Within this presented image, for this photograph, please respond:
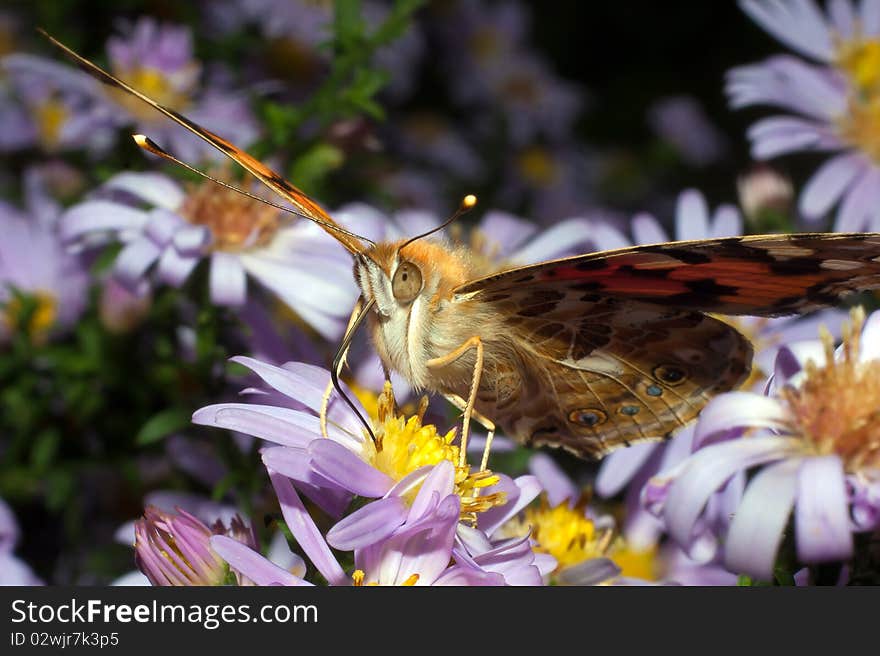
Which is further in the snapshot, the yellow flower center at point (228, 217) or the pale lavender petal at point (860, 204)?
the pale lavender petal at point (860, 204)

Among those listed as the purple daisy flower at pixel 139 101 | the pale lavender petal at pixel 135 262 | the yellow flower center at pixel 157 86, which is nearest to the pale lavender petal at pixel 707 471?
the pale lavender petal at pixel 135 262

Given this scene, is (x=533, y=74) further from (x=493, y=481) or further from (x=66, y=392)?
(x=493, y=481)

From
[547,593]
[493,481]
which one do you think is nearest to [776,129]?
[493,481]

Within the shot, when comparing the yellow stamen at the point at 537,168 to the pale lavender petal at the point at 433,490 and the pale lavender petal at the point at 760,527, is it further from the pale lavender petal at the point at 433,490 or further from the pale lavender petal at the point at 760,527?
the pale lavender petal at the point at 760,527

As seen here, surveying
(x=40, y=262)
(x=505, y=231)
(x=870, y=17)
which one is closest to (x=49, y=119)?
(x=40, y=262)

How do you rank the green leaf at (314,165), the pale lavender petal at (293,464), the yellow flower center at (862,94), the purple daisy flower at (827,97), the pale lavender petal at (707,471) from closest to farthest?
the pale lavender petal at (707,471) → the pale lavender petal at (293,464) → the green leaf at (314,165) → the purple daisy flower at (827,97) → the yellow flower center at (862,94)

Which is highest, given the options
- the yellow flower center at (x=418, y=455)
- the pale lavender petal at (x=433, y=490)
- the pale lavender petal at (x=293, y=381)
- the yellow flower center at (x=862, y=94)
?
the yellow flower center at (x=862, y=94)

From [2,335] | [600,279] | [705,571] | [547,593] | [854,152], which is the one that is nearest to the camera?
[547,593]

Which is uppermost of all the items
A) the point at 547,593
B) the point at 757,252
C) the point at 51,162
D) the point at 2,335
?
the point at 51,162
